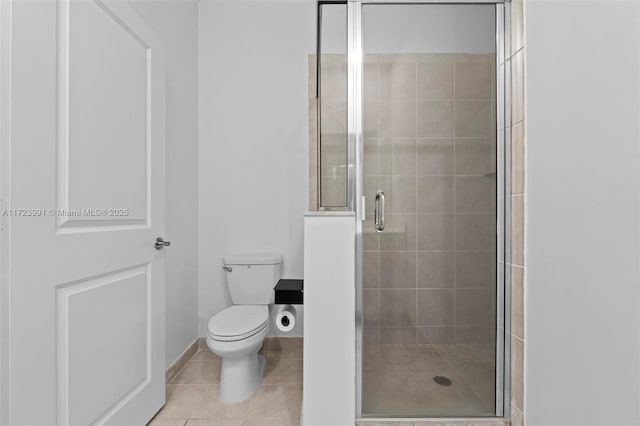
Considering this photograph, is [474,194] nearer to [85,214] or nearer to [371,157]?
[371,157]


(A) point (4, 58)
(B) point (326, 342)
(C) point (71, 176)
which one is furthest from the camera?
(B) point (326, 342)

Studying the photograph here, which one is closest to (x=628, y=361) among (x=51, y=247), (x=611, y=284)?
(x=611, y=284)

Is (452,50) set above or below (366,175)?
above

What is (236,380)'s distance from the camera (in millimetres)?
1751

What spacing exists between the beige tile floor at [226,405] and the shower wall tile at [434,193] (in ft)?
3.84

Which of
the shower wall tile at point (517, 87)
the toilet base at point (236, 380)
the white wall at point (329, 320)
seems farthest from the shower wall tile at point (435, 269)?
the toilet base at point (236, 380)

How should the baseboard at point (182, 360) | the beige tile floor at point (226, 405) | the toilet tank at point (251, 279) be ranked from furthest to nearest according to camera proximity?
1. the toilet tank at point (251, 279)
2. the baseboard at point (182, 360)
3. the beige tile floor at point (226, 405)

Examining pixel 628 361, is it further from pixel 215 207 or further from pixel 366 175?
pixel 215 207

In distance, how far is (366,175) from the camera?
4.76 ft

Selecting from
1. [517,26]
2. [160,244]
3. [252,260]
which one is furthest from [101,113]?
[517,26]

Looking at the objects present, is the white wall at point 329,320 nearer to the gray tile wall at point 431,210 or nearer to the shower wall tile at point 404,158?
the gray tile wall at point 431,210

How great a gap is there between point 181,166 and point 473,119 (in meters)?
1.69

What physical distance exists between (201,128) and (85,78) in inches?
47.1

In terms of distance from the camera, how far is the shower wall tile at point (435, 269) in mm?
1440
